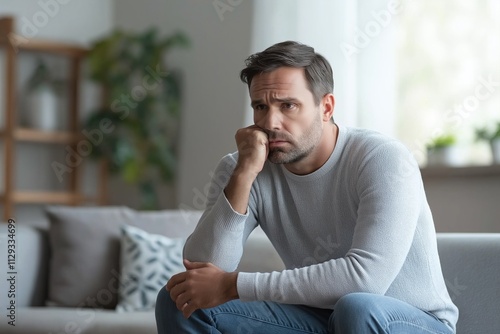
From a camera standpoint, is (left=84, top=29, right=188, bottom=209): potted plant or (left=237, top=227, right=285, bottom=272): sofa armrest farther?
(left=84, top=29, right=188, bottom=209): potted plant

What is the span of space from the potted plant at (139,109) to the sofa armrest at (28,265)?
1.41 m

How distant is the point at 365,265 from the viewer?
168 centimetres

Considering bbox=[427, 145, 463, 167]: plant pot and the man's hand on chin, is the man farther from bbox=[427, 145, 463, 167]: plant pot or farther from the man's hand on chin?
bbox=[427, 145, 463, 167]: plant pot

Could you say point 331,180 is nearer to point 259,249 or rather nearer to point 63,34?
point 259,249

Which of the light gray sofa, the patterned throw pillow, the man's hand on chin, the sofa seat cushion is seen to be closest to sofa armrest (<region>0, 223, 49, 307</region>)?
the light gray sofa

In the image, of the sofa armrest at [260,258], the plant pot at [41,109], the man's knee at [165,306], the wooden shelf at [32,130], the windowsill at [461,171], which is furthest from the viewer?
the plant pot at [41,109]

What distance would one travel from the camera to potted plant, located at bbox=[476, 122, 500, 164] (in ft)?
10.2

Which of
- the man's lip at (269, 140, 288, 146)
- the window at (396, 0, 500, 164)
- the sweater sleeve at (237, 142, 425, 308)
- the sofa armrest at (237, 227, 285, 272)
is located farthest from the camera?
the window at (396, 0, 500, 164)

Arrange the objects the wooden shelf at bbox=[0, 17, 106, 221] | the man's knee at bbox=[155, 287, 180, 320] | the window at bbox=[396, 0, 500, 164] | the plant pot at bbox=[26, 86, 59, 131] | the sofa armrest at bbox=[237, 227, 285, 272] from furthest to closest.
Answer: the plant pot at bbox=[26, 86, 59, 131] < the wooden shelf at bbox=[0, 17, 106, 221] < the window at bbox=[396, 0, 500, 164] < the sofa armrest at bbox=[237, 227, 285, 272] < the man's knee at bbox=[155, 287, 180, 320]

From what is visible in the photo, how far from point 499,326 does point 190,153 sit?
2693 millimetres

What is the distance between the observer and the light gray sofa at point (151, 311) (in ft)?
6.66

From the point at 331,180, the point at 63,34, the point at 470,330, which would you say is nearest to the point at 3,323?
the point at 331,180

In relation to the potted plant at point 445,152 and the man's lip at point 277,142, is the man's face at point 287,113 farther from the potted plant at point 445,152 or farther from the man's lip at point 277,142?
the potted plant at point 445,152

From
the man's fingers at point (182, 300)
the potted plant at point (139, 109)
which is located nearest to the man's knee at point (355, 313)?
the man's fingers at point (182, 300)
